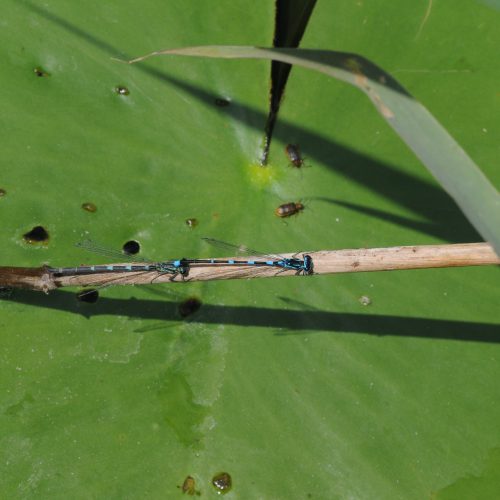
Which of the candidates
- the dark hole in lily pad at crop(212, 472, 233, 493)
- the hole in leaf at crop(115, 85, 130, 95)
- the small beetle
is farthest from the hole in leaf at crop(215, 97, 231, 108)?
the dark hole in lily pad at crop(212, 472, 233, 493)

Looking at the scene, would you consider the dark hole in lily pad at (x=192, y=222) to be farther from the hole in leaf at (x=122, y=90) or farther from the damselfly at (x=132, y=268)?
the hole in leaf at (x=122, y=90)

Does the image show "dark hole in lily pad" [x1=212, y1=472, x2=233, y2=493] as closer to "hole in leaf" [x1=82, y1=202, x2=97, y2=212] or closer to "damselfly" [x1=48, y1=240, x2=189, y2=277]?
"damselfly" [x1=48, y1=240, x2=189, y2=277]

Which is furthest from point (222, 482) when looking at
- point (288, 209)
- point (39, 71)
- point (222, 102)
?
point (39, 71)

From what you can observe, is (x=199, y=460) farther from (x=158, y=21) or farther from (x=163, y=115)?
(x=158, y=21)

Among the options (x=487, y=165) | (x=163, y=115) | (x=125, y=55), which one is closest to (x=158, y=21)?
(x=125, y=55)

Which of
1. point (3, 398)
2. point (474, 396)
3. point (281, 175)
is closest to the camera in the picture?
point (3, 398)

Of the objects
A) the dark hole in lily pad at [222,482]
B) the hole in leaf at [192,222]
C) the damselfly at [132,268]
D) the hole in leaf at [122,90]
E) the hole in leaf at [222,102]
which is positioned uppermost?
the hole in leaf at [122,90]

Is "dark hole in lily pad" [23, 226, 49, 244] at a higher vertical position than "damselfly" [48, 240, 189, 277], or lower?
higher

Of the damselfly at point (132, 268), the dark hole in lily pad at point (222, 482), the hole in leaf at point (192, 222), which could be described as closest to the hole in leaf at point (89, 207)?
the damselfly at point (132, 268)

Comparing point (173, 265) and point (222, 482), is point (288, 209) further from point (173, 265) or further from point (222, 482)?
point (222, 482)
